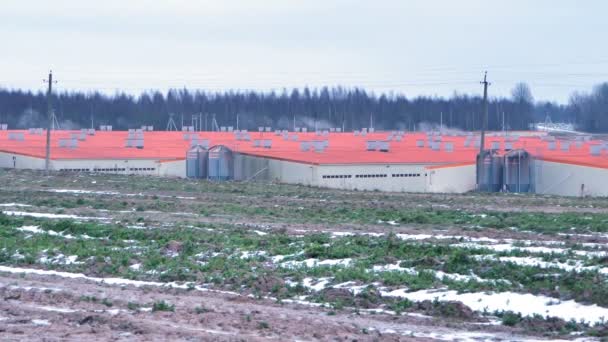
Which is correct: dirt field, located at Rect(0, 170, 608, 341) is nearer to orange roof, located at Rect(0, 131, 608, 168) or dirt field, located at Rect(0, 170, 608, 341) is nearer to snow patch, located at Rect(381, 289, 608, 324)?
snow patch, located at Rect(381, 289, 608, 324)

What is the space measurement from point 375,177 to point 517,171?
6.48 m

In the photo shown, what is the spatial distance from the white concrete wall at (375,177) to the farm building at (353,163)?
1.8 inches

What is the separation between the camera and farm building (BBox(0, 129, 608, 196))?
4675 cm

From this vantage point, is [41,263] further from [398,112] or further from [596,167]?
[398,112]

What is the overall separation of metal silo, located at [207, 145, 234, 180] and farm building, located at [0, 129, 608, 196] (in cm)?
5

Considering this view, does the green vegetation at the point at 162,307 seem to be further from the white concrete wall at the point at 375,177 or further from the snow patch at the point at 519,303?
the white concrete wall at the point at 375,177

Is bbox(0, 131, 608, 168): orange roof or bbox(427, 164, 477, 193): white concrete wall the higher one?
Result: bbox(0, 131, 608, 168): orange roof

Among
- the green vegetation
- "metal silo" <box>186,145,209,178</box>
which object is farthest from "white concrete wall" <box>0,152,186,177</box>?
the green vegetation

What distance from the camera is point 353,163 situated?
47344 millimetres

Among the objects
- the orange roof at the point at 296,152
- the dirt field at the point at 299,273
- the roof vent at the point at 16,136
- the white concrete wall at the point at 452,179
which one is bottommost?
the white concrete wall at the point at 452,179

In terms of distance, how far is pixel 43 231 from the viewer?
72.7 ft

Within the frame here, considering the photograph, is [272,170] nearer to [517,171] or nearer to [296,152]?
[296,152]

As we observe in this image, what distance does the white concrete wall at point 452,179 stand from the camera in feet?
157

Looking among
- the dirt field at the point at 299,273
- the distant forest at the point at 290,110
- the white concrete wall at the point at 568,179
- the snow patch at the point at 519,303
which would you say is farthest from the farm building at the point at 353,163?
the distant forest at the point at 290,110
